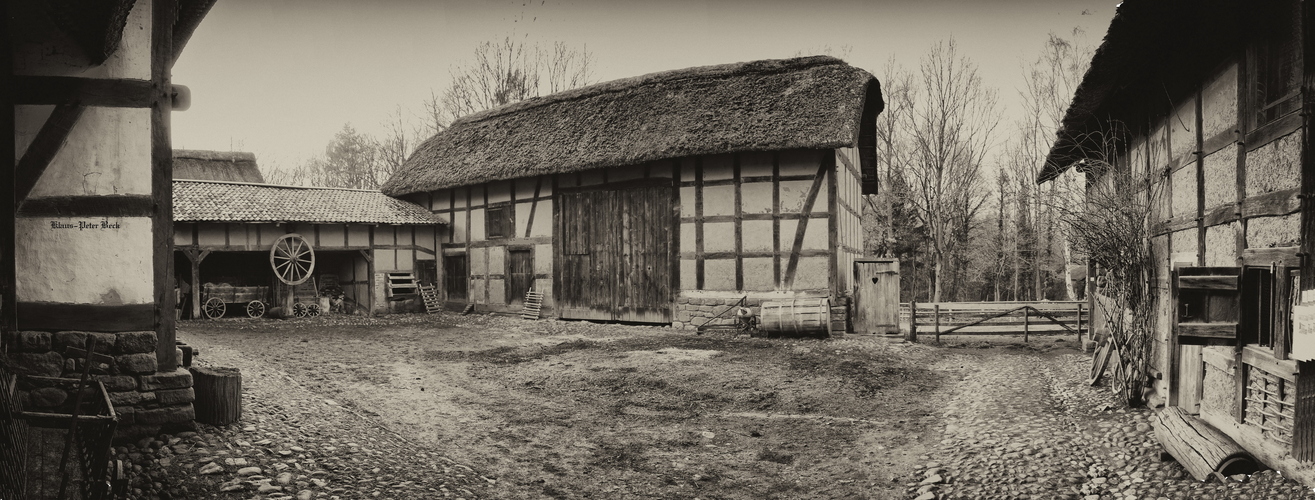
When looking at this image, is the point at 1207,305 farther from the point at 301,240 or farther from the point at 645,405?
the point at 301,240

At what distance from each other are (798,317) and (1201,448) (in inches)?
315

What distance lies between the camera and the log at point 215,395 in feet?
18.2

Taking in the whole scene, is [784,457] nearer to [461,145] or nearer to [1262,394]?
[1262,394]

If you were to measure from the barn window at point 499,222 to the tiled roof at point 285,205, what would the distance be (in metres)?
1.75

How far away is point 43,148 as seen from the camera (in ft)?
17.1

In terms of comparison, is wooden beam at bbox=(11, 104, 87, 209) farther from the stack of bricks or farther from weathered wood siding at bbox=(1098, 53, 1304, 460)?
weathered wood siding at bbox=(1098, 53, 1304, 460)

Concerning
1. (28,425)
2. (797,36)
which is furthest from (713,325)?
(797,36)

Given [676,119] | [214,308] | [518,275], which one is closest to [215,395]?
[676,119]

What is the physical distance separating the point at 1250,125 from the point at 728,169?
386 inches


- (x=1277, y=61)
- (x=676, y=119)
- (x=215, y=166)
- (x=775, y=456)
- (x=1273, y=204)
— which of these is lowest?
(x=775, y=456)

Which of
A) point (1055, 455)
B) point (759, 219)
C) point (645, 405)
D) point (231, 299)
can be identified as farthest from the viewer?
point (231, 299)

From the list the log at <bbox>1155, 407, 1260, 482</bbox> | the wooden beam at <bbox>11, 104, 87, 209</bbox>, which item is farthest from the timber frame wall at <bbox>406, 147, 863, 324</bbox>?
the wooden beam at <bbox>11, 104, 87, 209</bbox>

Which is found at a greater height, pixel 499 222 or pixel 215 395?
pixel 499 222

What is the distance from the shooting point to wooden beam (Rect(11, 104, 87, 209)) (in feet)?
16.9
